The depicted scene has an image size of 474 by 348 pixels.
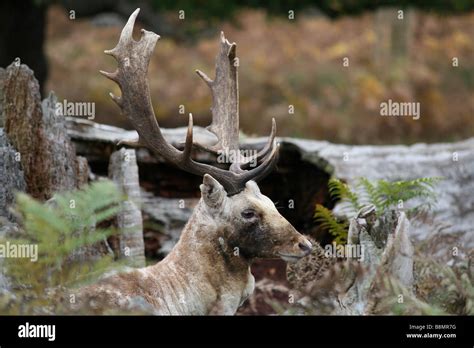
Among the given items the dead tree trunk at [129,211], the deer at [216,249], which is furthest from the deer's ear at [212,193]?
the dead tree trunk at [129,211]

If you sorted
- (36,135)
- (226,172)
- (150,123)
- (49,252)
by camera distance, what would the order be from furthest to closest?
(36,135) < (150,123) < (226,172) < (49,252)

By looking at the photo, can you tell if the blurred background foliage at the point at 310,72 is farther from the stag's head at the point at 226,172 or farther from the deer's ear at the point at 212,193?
the deer's ear at the point at 212,193

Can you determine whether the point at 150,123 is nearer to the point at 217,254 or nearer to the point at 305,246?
the point at 217,254

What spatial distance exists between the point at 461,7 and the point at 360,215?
5.30m

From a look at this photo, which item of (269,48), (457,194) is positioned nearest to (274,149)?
(457,194)

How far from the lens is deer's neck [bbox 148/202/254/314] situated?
19.2ft

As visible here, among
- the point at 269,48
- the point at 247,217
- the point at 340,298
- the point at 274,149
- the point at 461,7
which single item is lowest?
the point at 340,298

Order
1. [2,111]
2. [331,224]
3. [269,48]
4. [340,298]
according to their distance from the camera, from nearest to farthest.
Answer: [340,298]
[2,111]
[331,224]
[269,48]

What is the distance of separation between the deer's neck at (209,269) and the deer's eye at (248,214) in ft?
0.46

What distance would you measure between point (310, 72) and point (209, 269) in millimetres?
15884

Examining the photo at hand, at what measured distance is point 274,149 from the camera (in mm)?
6070

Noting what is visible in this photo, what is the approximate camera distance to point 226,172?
238 inches

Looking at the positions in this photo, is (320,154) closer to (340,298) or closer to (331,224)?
(331,224)

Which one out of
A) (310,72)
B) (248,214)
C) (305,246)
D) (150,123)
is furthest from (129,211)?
(310,72)
